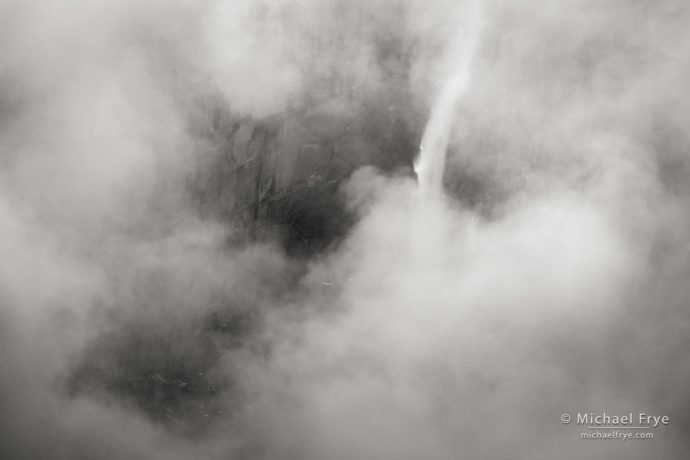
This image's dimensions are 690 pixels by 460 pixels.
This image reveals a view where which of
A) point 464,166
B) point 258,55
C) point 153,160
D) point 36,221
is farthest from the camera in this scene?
point 36,221

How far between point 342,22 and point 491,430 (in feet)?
113

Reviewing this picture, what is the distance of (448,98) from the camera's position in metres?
66.2

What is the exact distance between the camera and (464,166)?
65375 millimetres

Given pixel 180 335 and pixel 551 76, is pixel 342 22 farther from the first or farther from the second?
pixel 180 335

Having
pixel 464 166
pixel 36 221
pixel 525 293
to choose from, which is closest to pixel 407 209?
pixel 464 166

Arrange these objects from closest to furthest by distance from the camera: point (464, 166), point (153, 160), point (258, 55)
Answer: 1. point (464, 166)
2. point (258, 55)
3. point (153, 160)

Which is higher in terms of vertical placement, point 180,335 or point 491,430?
point 180,335

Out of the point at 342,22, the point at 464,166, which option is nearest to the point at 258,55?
the point at 342,22

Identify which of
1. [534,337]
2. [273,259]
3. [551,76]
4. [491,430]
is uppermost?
[551,76]

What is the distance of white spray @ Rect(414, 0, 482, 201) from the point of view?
65938 millimetres

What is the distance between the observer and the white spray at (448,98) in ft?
216

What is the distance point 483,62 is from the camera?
217 ft

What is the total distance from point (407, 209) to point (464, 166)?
20.5 feet

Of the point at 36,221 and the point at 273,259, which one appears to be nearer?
the point at 273,259
